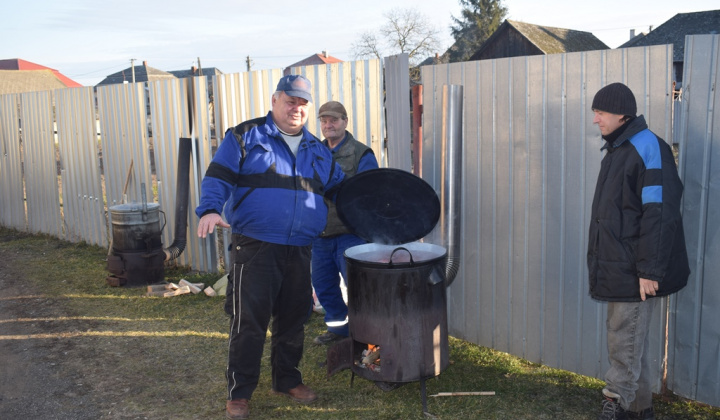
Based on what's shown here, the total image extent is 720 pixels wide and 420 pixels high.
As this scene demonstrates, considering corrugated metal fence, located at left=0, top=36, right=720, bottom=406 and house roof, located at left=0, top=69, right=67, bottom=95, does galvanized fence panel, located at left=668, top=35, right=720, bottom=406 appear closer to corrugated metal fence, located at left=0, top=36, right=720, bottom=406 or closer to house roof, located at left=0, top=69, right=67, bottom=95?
corrugated metal fence, located at left=0, top=36, right=720, bottom=406

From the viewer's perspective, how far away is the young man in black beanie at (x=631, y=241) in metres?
3.46

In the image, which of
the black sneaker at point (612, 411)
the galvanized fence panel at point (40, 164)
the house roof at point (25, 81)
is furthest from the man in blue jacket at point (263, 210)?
the house roof at point (25, 81)

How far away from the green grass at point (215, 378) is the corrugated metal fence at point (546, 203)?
24 cm

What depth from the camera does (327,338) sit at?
18.3 ft

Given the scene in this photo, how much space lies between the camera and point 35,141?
11258mm

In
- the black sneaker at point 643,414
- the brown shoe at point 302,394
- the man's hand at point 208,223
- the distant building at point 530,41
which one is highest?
the distant building at point 530,41

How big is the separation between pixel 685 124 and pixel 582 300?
56.1 inches

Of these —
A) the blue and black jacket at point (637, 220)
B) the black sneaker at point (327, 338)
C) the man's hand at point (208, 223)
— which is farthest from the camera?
the black sneaker at point (327, 338)

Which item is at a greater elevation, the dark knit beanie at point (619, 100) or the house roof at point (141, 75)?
the house roof at point (141, 75)

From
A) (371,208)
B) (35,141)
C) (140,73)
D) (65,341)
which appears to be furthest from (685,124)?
(140,73)

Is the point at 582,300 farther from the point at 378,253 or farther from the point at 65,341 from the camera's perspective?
the point at 65,341

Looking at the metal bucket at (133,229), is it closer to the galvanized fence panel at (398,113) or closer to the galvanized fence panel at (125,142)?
the galvanized fence panel at (125,142)

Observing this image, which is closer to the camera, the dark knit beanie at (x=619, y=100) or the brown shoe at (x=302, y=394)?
the dark knit beanie at (x=619, y=100)

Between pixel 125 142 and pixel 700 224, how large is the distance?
25.7ft
